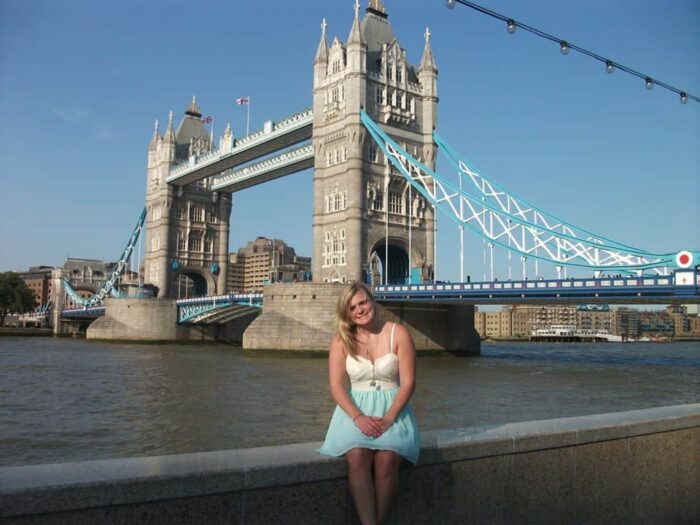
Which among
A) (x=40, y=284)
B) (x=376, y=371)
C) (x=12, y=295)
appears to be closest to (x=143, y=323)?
(x=12, y=295)

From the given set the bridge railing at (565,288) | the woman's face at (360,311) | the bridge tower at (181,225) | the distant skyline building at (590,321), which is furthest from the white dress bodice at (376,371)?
the distant skyline building at (590,321)

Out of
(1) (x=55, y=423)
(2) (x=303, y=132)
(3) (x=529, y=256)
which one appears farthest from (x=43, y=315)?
(1) (x=55, y=423)

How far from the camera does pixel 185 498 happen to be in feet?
10.0

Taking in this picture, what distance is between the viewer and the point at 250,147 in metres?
51.5

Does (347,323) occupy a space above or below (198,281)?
below

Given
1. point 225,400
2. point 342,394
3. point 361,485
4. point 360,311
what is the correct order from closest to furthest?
1. point 361,485
2. point 342,394
3. point 360,311
4. point 225,400

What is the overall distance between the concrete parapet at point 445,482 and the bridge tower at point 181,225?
60.4 meters

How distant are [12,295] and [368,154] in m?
58.8

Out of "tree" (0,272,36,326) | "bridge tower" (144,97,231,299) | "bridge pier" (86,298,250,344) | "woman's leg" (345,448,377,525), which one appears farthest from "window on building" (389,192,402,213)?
"tree" (0,272,36,326)

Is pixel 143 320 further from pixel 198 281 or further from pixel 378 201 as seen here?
pixel 378 201

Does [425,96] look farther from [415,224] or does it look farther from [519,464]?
[519,464]

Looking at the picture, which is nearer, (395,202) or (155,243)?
(395,202)

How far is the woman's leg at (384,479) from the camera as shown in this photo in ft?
11.3

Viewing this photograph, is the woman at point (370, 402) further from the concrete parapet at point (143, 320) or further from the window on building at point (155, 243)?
the window on building at point (155, 243)
